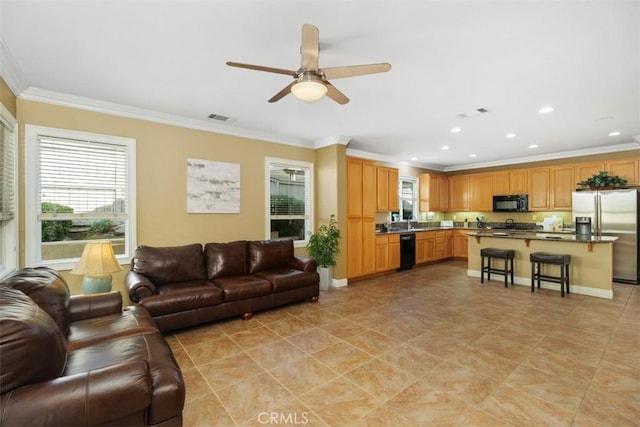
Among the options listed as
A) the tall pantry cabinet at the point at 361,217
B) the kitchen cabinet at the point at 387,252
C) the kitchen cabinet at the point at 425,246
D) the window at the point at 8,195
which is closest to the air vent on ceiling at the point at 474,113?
the tall pantry cabinet at the point at 361,217

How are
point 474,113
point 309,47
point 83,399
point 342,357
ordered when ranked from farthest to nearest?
1. point 474,113
2. point 342,357
3. point 309,47
4. point 83,399

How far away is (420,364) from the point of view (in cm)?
254

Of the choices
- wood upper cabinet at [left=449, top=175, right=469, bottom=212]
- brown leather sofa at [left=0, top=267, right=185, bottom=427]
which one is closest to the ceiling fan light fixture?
brown leather sofa at [left=0, top=267, right=185, bottom=427]

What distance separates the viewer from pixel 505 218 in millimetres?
7574

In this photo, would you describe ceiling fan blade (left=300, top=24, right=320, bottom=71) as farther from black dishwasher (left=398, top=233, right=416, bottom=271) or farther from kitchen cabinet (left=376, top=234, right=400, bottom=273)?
black dishwasher (left=398, top=233, right=416, bottom=271)

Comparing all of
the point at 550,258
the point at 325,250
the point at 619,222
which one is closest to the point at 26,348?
the point at 325,250

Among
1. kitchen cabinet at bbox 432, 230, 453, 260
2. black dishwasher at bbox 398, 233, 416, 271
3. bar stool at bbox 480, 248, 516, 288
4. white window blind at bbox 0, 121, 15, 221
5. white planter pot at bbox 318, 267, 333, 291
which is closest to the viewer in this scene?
white window blind at bbox 0, 121, 15, 221

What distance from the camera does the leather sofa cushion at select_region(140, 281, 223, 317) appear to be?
9.90 ft

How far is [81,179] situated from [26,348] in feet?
9.55

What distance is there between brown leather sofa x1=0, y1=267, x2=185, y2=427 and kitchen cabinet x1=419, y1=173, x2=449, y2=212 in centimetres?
710

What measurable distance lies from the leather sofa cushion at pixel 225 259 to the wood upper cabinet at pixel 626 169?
7152mm

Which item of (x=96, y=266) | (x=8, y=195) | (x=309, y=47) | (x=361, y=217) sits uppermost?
(x=309, y=47)

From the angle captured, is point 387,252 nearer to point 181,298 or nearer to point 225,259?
point 225,259

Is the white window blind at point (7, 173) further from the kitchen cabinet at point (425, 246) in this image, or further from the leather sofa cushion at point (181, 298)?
the kitchen cabinet at point (425, 246)
